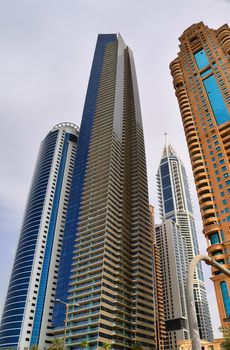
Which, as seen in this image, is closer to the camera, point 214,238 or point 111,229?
point 214,238

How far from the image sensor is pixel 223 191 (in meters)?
84.7

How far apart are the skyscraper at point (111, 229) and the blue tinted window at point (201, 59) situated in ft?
174

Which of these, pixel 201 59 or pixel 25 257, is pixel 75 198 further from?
pixel 201 59

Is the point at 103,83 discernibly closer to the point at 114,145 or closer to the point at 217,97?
the point at 114,145

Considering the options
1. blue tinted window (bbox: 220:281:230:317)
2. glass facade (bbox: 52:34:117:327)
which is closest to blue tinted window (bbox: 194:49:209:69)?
glass facade (bbox: 52:34:117:327)

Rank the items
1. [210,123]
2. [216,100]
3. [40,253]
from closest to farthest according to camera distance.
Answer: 1. [210,123]
2. [216,100]
3. [40,253]

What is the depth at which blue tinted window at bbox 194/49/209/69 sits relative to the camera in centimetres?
11967

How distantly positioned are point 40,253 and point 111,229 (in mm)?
47600

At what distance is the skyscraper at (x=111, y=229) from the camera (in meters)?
104

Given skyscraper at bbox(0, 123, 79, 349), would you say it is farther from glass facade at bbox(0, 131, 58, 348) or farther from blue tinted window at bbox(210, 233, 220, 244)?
blue tinted window at bbox(210, 233, 220, 244)

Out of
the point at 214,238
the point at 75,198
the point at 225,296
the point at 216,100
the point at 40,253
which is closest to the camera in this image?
the point at 225,296

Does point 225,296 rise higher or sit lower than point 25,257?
lower

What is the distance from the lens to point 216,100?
104 meters

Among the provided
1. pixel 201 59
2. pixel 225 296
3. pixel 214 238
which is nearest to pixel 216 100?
pixel 201 59
